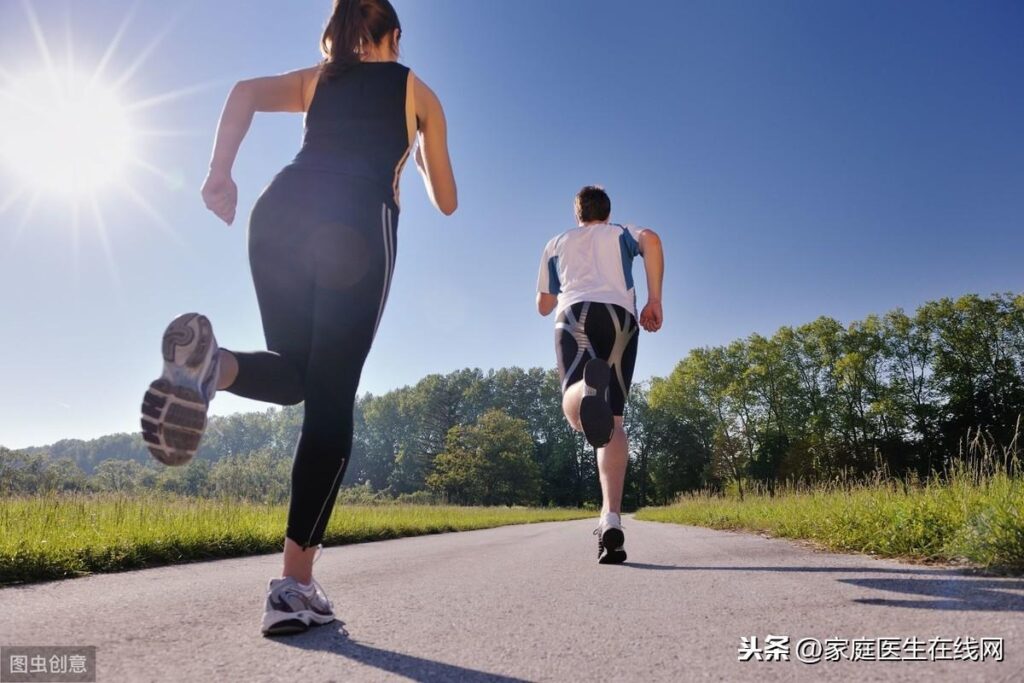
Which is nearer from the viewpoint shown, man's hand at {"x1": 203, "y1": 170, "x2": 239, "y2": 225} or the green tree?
man's hand at {"x1": 203, "y1": 170, "x2": 239, "y2": 225}

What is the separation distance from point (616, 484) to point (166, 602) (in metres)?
2.52

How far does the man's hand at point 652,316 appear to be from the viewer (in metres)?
4.22

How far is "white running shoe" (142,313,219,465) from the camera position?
1.54m

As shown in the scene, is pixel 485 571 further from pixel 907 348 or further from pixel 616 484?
pixel 907 348

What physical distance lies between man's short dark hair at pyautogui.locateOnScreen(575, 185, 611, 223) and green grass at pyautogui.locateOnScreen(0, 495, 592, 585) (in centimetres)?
433

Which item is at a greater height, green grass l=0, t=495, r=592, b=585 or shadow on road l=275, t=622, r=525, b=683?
shadow on road l=275, t=622, r=525, b=683

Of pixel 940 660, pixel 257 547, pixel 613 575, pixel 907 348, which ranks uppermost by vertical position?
pixel 907 348

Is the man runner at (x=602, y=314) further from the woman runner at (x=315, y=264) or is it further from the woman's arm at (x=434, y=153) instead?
the woman runner at (x=315, y=264)

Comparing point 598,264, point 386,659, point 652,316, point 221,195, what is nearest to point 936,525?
point 652,316

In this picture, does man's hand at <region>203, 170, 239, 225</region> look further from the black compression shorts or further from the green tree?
the green tree

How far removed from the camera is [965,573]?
2883 mm

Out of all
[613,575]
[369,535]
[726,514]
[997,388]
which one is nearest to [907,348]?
[997,388]

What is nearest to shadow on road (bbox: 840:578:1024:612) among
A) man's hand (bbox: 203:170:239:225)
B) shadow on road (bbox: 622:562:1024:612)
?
shadow on road (bbox: 622:562:1024:612)

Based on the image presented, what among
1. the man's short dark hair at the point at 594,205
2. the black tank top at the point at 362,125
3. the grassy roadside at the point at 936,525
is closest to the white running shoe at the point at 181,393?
the black tank top at the point at 362,125
